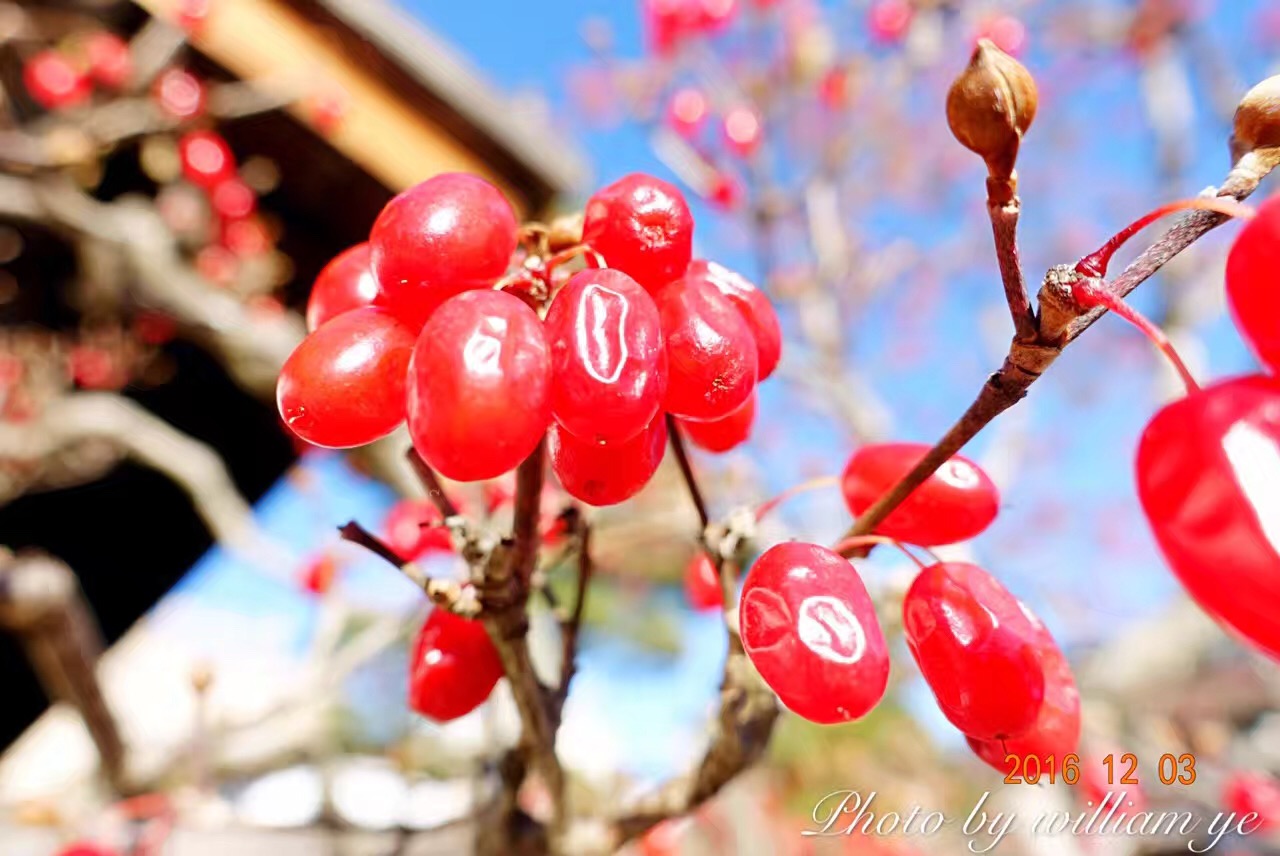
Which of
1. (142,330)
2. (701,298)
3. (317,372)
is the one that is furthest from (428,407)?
(142,330)

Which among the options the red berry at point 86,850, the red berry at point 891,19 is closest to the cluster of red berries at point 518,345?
the red berry at point 86,850

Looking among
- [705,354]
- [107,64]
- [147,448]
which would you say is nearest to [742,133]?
[147,448]

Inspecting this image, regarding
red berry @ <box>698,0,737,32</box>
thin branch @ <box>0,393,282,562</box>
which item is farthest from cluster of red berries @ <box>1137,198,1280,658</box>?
red berry @ <box>698,0,737,32</box>

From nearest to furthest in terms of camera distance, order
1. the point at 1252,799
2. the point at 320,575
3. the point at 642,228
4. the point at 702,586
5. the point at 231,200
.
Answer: the point at 642,228 < the point at 702,586 < the point at 1252,799 < the point at 320,575 < the point at 231,200

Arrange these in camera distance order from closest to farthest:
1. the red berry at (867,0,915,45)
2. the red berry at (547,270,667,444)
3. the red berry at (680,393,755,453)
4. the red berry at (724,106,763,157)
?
the red berry at (547,270,667,444) → the red berry at (680,393,755,453) → the red berry at (724,106,763,157) → the red berry at (867,0,915,45)

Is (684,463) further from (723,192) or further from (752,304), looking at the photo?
(723,192)

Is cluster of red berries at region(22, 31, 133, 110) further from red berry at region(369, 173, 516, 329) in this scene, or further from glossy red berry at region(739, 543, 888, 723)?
glossy red berry at region(739, 543, 888, 723)
